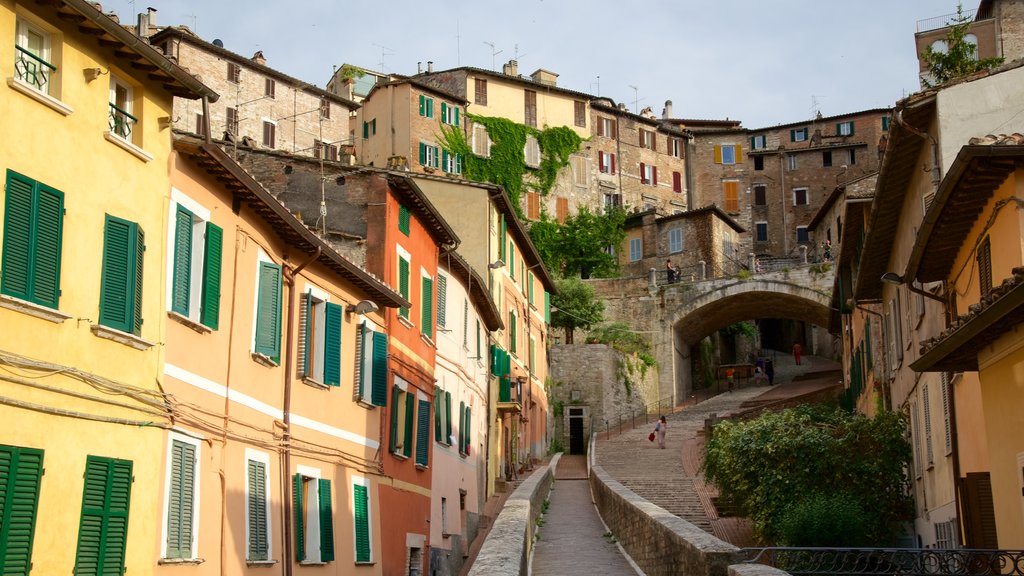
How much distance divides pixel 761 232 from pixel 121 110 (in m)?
66.4

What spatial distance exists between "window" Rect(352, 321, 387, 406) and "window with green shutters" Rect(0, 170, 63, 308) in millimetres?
9015

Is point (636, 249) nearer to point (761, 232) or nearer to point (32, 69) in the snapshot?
point (761, 232)

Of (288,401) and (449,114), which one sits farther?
(449,114)

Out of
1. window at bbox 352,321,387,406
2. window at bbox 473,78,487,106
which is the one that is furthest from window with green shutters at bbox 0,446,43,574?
window at bbox 473,78,487,106

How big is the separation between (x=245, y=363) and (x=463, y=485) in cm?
1309

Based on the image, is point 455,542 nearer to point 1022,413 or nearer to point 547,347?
point 1022,413

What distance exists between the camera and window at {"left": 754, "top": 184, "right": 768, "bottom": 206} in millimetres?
75562

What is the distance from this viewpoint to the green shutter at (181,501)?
40.6ft

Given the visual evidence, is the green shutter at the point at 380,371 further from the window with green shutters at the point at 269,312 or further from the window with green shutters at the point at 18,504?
the window with green shutters at the point at 18,504

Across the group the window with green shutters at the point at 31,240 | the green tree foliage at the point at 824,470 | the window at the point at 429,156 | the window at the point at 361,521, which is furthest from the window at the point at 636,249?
the window with green shutters at the point at 31,240

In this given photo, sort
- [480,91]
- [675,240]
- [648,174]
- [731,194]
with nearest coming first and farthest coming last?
[480,91] < [675,240] < [648,174] < [731,194]

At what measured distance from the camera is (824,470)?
74.0ft

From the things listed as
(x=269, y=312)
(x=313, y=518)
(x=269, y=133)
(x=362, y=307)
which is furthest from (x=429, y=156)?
(x=269, y=312)

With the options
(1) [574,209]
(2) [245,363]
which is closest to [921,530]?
(2) [245,363]
